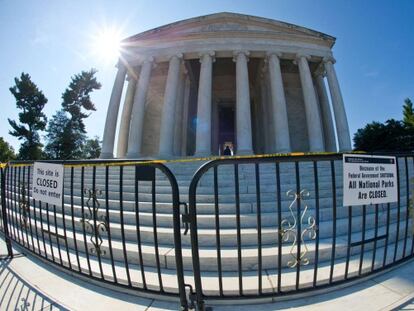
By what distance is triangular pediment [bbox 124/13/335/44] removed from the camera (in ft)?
57.3

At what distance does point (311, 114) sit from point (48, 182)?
659 inches

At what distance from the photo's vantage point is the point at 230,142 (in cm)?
2956

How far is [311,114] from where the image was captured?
16.1 m

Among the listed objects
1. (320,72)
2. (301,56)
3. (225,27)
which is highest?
(225,27)

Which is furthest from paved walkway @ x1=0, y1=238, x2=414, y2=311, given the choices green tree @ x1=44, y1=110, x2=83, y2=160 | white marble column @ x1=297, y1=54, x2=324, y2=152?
green tree @ x1=44, y1=110, x2=83, y2=160

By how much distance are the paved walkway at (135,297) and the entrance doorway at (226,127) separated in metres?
24.3

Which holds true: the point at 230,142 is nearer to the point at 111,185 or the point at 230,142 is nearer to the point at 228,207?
the point at 111,185

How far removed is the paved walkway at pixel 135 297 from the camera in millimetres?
2257

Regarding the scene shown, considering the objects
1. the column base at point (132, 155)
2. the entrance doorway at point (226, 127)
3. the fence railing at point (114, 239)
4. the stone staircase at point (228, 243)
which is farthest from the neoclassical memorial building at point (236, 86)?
the fence railing at point (114, 239)

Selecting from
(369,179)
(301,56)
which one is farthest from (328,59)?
(369,179)

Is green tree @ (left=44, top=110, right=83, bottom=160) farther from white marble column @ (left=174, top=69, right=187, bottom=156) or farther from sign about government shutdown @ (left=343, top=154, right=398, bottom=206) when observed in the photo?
sign about government shutdown @ (left=343, top=154, right=398, bottom=206)

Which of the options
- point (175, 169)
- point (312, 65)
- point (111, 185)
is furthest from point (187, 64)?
point (111, 185)

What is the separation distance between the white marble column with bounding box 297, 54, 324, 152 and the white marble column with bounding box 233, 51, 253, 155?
14.9 ft

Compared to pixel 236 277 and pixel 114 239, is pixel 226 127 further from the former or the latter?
pixel 236 277
